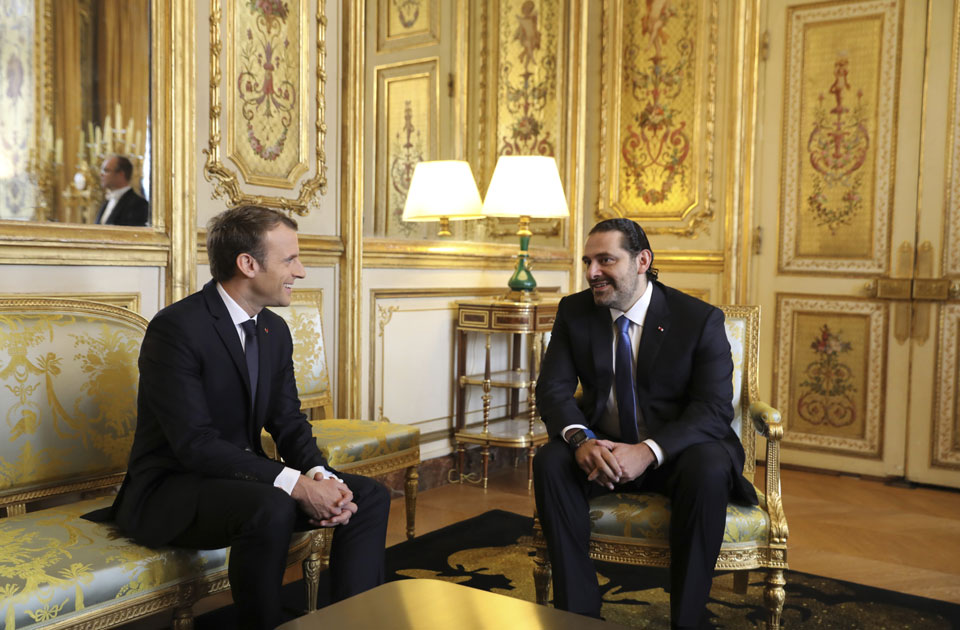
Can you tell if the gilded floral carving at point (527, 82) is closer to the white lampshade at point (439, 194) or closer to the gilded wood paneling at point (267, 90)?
the white lampshade at point (439, 194)

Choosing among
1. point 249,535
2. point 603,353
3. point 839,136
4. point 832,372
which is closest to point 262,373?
point 249,535

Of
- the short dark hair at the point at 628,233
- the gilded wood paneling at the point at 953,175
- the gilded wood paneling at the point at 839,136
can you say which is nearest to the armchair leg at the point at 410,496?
the short dark hair at the point at 628,233

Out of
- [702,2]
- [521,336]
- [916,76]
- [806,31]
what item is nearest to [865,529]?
[521,336]

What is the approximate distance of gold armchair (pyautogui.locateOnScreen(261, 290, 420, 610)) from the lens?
118 inches

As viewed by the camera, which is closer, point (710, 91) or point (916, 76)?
point (916, 76)

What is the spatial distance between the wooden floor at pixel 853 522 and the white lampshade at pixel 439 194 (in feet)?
4.30

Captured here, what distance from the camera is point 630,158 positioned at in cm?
536

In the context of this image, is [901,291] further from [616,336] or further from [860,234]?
[616,336]

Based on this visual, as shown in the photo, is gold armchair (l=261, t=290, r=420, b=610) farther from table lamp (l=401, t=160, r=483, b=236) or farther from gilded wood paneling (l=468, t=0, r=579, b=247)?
gilded wood paneling (l=468, t=0, r=579, b=247)

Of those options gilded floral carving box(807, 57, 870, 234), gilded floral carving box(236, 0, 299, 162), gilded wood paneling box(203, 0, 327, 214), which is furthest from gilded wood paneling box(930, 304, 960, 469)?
gilded floral carving box(236, 0, 299, 162)

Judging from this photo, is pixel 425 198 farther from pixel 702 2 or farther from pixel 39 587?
pixel 39 587

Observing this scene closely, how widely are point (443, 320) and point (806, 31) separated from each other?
259 cm

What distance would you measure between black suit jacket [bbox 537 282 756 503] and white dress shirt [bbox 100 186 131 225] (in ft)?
5.01

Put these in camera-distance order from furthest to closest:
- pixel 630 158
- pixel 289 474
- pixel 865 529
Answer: pixel 630 158, pixel 865 529, pixel 289 474
